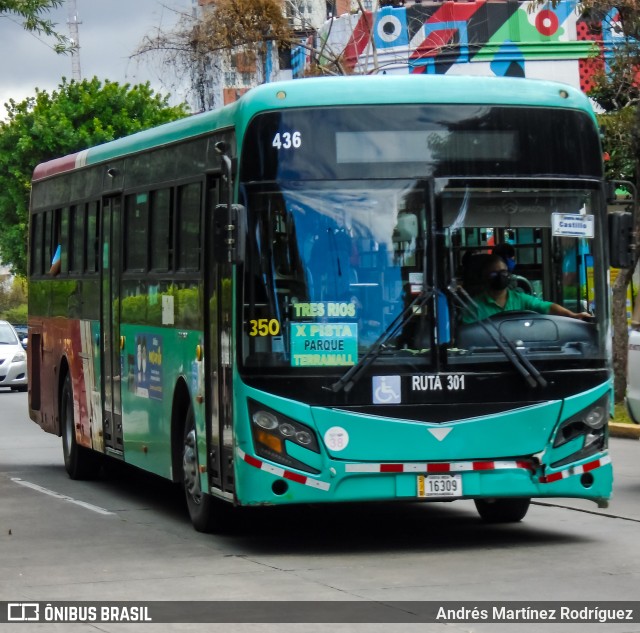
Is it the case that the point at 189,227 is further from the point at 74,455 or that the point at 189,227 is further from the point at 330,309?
the point at 74,455

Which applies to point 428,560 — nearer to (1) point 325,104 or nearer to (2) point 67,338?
(1) point 325,104

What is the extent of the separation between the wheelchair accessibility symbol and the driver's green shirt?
617 mm

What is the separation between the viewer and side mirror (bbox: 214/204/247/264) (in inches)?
405

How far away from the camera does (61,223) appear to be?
17312mm

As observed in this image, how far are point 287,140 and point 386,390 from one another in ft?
5.74

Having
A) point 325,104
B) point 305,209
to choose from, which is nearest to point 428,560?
point 305,209

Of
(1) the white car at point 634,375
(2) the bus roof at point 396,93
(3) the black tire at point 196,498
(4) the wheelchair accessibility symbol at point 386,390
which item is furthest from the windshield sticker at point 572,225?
(1) the white car at point 634,375

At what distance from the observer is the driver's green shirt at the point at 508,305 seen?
10508 mm

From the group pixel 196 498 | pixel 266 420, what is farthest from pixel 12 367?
pixel 266 420

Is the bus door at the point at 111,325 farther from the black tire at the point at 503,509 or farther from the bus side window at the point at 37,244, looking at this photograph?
the black tire at the point at 503,509

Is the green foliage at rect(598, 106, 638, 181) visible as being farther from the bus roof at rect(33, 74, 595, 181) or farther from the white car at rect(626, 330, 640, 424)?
the bus roof at rect(33, 74, 595, 181)

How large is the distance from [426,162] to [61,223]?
758 centimetres

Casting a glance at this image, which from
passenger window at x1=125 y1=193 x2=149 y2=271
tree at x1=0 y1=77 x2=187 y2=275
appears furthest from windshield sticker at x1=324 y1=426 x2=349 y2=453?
tree at x1=0 y1=77 x2=187 y2=275

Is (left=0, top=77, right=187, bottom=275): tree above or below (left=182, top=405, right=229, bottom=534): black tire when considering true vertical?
above
